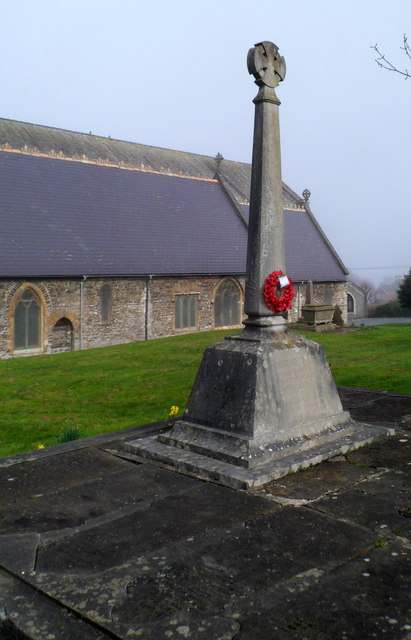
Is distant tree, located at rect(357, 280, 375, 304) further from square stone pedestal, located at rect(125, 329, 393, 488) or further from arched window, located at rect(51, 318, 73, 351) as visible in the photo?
square stone pedestal, located at rect(125, 329, 393, 488)

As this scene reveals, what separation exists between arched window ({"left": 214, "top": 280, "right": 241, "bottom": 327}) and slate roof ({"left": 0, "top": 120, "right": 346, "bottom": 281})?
1.01 meters

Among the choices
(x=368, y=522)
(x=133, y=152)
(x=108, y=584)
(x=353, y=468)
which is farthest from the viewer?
(x=133, y=152)

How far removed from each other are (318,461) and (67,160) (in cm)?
2553

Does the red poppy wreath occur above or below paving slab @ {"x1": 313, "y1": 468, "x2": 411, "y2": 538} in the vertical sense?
above

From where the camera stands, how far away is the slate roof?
76.7ft

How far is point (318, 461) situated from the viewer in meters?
5.38

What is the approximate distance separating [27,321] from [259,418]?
Result: 60.7ft

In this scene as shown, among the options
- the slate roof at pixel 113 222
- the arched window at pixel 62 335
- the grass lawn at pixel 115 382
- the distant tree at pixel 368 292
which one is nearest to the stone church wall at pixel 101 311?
the arched window at pixel 62 335

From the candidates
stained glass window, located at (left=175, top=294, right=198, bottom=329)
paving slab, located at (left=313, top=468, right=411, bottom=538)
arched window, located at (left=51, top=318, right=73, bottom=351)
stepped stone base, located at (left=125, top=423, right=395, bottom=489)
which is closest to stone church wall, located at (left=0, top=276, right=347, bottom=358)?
arched window, located at (left=51, top=318, right=73, bottom=351)

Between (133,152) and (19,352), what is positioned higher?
(133,152)

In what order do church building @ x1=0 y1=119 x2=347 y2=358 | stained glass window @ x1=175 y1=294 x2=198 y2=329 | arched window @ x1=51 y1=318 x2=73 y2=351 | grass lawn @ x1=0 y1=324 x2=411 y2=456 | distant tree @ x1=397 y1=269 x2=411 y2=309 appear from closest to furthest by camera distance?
grass lawn @ x1=0 y1=324 x2=411 y2=456 < church building @ x1=0 y1=119 x2=347 y2=358 < arched window @ x1=51 y1=318 x2=73 y2=351 < stained glass window @ x1=175 y1=294 x2=198 y2=329 < distant tree @ x1=397 y1=269 x2=411 y2=309

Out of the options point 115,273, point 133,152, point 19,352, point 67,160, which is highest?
point 133,152

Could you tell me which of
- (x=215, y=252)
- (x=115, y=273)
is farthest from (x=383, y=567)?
(x=215, y=252)

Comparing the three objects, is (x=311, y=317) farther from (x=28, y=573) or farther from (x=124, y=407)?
(x=28, y=573)
